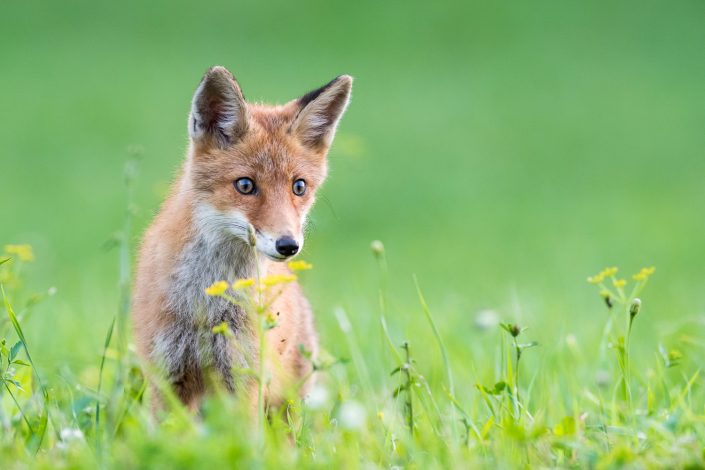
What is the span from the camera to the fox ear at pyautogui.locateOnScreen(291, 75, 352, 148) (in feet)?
17.0

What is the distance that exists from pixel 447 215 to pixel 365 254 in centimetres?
288

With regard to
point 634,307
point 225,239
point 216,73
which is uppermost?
point 216,73

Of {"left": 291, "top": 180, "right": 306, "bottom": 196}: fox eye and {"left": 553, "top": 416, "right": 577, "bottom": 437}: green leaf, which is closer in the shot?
{"left": 553, "top": 416, "right": 577, "bottom": 437}: green leaf

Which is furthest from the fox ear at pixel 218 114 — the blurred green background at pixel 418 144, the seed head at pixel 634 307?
the seed head at pixel 634 307

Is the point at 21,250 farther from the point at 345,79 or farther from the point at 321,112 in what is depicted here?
the point at 345,79

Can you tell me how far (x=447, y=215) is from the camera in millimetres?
15336

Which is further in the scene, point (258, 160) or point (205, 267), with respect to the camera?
point (258, 160)

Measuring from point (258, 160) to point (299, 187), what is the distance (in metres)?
0.28

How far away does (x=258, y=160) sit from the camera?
484 centimetres

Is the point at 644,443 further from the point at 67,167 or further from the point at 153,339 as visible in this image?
the point at 67,167

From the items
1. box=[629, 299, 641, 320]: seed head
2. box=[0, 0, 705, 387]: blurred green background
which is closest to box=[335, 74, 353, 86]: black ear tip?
box=[0, 0, 705, 387]: blurred green background

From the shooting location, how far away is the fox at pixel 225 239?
4484 mm

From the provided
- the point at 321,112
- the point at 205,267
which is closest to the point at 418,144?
the point at 321,112

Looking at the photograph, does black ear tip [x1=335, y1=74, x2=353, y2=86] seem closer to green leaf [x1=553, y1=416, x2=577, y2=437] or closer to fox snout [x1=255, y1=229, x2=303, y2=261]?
fox snout [x1=255, y1=229, x2=303, y2=261]
